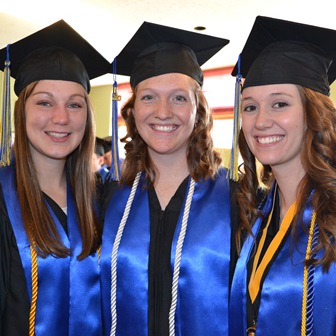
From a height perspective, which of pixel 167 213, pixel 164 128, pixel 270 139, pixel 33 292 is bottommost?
pixel 33 292

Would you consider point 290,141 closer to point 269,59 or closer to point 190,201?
point 269,59

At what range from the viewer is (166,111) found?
1900 millimetres

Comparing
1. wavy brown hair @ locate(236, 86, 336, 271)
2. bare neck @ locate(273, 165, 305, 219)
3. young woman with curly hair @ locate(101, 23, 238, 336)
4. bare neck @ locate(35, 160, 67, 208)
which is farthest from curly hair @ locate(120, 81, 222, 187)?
wavy brown hair @ locate(236, 86, 336, 271)

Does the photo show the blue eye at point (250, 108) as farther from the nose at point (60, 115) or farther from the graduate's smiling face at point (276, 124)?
the nose at point (60, 115)

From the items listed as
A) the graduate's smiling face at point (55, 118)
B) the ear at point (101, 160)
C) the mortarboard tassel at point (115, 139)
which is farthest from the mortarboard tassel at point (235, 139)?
the ear at point (101, 160)

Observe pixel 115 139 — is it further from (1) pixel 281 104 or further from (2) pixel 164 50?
(1) pixel 281 104

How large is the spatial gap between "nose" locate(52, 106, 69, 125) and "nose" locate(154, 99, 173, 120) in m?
0.37

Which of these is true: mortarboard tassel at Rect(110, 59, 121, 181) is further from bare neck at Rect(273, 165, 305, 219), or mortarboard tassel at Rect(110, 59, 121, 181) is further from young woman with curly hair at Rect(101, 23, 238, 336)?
bare neck at Rect(273, 165, 305, 219)

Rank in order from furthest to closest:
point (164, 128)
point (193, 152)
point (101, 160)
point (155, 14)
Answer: point (101, 160) → point (155, 14) → point (193, 152) → point (164, 128)

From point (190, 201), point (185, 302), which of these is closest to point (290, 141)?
Answer: point (190, 201)

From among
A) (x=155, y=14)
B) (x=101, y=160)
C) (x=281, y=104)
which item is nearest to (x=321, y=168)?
(x=281, y=104)

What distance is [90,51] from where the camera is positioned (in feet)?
7.01

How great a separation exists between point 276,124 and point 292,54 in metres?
0.32

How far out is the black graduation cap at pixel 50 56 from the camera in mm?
1966
